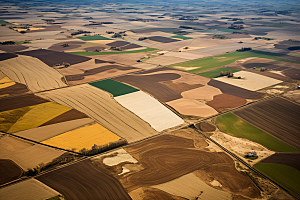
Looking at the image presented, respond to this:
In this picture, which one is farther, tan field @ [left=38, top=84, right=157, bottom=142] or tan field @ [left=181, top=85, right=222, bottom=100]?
tan field @ [left=181, top=85, right=222, bottom=100]

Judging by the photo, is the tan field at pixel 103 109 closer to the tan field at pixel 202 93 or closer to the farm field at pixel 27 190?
the farm field at pixel 27 190

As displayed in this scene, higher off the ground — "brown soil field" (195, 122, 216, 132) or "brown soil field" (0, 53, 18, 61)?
"brown soil field" (0, 53, 18, 61)

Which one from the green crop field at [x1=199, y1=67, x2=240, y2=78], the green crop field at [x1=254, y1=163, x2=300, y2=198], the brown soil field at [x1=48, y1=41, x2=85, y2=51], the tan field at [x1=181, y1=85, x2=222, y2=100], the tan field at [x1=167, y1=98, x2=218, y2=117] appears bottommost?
the green crop field at [x1=254, y1=163, x2=300, y2=198]

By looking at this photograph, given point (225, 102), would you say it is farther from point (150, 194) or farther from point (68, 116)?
point (68, 116)

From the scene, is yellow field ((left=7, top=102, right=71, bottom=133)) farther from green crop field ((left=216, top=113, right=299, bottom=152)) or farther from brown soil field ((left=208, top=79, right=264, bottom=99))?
brown soil field ((left=208, top=79, right=264, bottom=99))

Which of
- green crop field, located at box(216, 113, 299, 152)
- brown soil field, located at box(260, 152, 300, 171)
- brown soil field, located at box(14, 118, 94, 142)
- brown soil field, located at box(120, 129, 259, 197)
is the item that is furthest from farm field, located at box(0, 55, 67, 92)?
brown soil field, located at box(260, 152, 300, 171)

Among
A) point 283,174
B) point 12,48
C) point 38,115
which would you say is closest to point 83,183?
point 38,115
